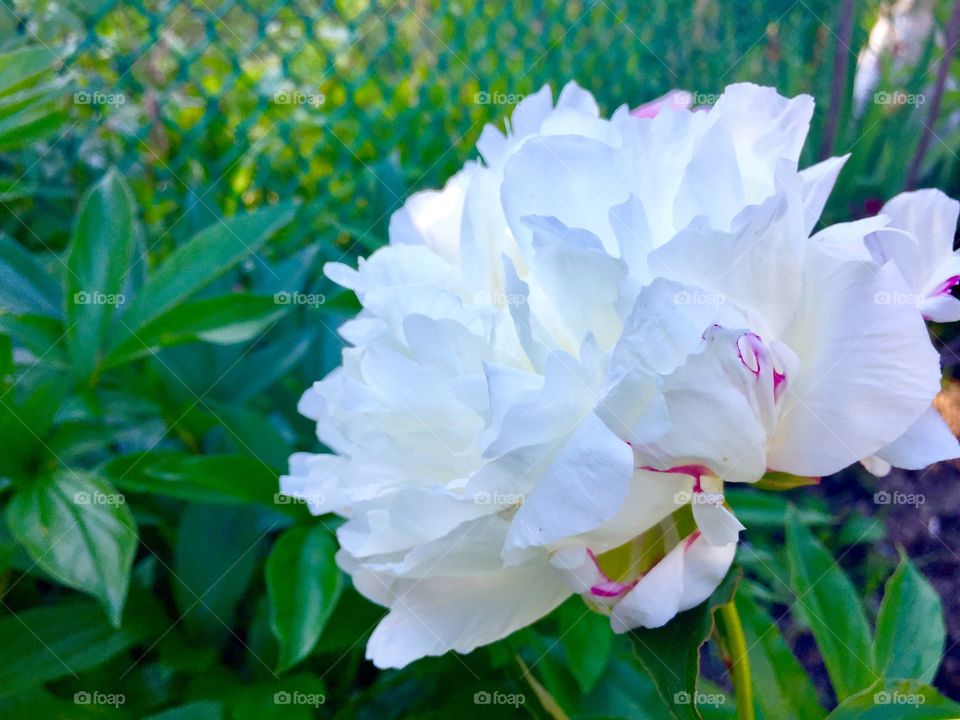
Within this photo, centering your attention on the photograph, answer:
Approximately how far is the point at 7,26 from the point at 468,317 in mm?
1008

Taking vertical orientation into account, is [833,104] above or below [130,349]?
below

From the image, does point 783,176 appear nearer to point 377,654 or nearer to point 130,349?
point 377,654

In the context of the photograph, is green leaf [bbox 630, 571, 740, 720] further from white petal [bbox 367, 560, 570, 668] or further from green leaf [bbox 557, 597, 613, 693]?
green leaf [bbox 557, 597, 613, 693]

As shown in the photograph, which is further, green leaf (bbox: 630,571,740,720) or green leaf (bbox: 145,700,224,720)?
green leaf (bbox: 145,700,224,720)

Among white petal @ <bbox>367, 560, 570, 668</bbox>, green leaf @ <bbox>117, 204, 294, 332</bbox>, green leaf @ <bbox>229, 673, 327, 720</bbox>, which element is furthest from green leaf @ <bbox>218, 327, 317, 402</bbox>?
white petal @ <bbox>367, 560, 570, 668</bbox>

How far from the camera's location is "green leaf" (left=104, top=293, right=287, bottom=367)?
63cm

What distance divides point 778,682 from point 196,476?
1.31 feet

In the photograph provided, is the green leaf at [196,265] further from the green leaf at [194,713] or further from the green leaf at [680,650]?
the green leaf at [680,650]

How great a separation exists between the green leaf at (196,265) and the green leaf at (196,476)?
0.32ft

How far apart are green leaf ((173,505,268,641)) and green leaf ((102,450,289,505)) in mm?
56

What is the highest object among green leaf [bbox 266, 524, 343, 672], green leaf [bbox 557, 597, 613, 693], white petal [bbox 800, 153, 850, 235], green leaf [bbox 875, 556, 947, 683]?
white petal [bbox 800, 153, 850, 235]

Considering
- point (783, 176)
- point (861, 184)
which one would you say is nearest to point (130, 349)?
point (783, 176)

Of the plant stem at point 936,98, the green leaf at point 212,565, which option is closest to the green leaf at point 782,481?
the green leaf at point 212,565

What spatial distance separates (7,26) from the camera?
3.69 feet
